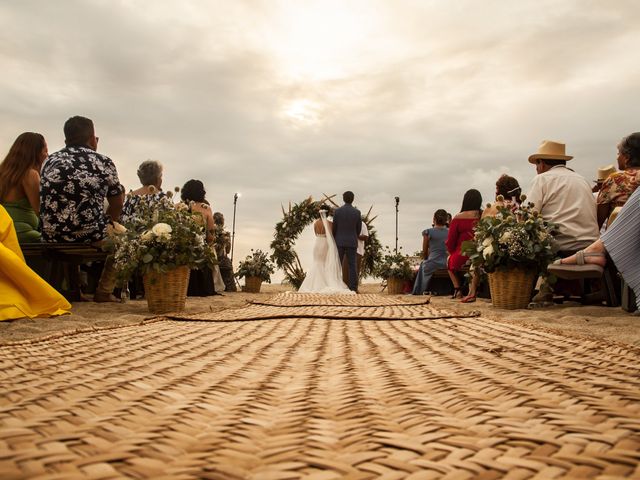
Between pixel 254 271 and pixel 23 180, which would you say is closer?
pixel 23 180

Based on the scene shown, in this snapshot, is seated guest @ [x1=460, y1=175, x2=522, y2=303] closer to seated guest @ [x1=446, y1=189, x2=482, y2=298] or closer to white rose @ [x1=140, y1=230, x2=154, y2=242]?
seated guest @ [x1=446, y1=189, x2=482, y2=298]

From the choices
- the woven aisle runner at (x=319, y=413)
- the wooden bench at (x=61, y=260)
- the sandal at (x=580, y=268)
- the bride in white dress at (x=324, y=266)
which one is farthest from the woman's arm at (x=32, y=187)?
the bride in white dress at (x=324, y=266)

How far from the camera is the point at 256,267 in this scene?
12.0 m

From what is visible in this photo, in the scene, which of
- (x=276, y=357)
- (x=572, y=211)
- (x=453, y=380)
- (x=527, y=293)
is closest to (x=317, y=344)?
(x=276, y=357)

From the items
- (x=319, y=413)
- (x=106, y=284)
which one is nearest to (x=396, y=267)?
(x=106, y=284)

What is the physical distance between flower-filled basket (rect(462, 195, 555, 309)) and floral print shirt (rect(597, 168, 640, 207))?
61 centimetres

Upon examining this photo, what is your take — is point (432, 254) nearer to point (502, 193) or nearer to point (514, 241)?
point (502, 193)

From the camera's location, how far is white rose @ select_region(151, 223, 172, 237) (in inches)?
189

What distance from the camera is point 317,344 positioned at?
6.56ft

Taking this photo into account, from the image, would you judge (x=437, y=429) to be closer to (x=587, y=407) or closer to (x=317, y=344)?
(x=587, y=407)

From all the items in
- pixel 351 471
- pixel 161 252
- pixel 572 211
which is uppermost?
pixel 572 211

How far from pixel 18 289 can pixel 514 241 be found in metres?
4.43

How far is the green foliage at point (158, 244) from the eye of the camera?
4781mm

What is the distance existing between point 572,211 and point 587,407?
516 cm
